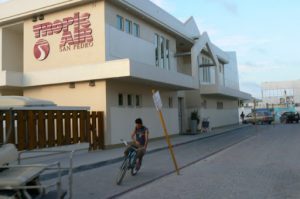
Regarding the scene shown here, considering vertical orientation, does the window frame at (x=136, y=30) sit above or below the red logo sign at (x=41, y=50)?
above

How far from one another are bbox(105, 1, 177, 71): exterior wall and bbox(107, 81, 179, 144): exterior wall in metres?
1.66

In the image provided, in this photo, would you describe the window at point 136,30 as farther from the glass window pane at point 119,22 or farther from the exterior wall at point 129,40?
the glass window pane at point 119,22

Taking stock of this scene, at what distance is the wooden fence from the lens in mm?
13945

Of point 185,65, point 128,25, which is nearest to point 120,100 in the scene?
point 128,25

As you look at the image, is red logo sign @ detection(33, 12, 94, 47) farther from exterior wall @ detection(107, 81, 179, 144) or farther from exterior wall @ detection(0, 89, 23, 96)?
exterior wall @ detection(0, 89, 23, 96)

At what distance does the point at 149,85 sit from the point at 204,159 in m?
9.18

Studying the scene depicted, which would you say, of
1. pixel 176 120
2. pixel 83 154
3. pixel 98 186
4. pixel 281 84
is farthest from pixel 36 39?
pixel 281 84

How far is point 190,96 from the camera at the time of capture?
3250 centimetres

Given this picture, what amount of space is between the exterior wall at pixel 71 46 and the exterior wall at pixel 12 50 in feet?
7.39

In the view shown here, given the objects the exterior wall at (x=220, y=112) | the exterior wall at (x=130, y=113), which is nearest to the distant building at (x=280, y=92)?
the exterior wall at (x=220, y=112)

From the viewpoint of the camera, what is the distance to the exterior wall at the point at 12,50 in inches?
926

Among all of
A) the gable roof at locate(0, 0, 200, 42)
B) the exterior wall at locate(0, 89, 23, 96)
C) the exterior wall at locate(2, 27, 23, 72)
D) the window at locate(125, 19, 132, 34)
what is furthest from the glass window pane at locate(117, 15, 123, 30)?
the exterior wall at locate(2, 27, 23, 72)

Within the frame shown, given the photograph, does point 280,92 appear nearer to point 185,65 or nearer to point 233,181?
point 185,65

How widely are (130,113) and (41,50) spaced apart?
640 centimetres
